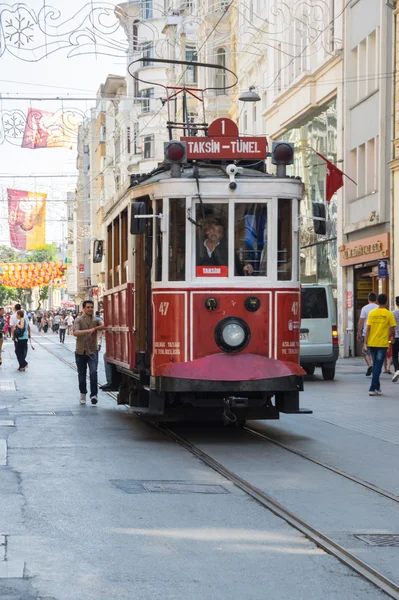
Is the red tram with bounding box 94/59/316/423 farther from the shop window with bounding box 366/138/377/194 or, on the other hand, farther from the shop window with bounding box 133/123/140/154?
the shop window with bounding box 133/123/140/154

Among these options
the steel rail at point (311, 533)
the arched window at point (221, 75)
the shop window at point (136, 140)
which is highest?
the arched window at point (221, 75)

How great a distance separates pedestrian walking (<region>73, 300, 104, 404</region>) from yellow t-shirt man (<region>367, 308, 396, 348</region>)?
5077mm

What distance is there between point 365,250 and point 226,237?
69.0 feet

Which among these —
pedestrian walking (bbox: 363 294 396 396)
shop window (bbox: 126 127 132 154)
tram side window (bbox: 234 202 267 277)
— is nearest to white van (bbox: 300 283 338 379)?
pedestrian walking (bbox: 363 294 396 396)

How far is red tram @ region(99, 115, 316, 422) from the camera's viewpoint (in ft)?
42.3

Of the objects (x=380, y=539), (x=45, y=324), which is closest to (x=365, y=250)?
(x=380, y=539)

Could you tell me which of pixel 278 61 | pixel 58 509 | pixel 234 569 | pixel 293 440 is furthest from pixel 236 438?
pixel 278 61

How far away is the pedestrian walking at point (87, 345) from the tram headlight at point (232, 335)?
215 inches

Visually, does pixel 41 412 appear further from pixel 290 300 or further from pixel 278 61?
pixel 278 61

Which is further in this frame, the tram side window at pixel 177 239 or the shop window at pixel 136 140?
the shop window at pixel 136 140

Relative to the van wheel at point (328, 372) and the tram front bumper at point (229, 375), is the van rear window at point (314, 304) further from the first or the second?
the tram front bumper at point (229, 375)

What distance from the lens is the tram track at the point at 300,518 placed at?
639 centimetres

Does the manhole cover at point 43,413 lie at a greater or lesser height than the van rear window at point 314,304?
lesser

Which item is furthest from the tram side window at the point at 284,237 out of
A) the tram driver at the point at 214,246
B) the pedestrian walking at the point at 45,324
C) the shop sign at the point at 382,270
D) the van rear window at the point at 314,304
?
the pedestrian walking at the point at 45,324
